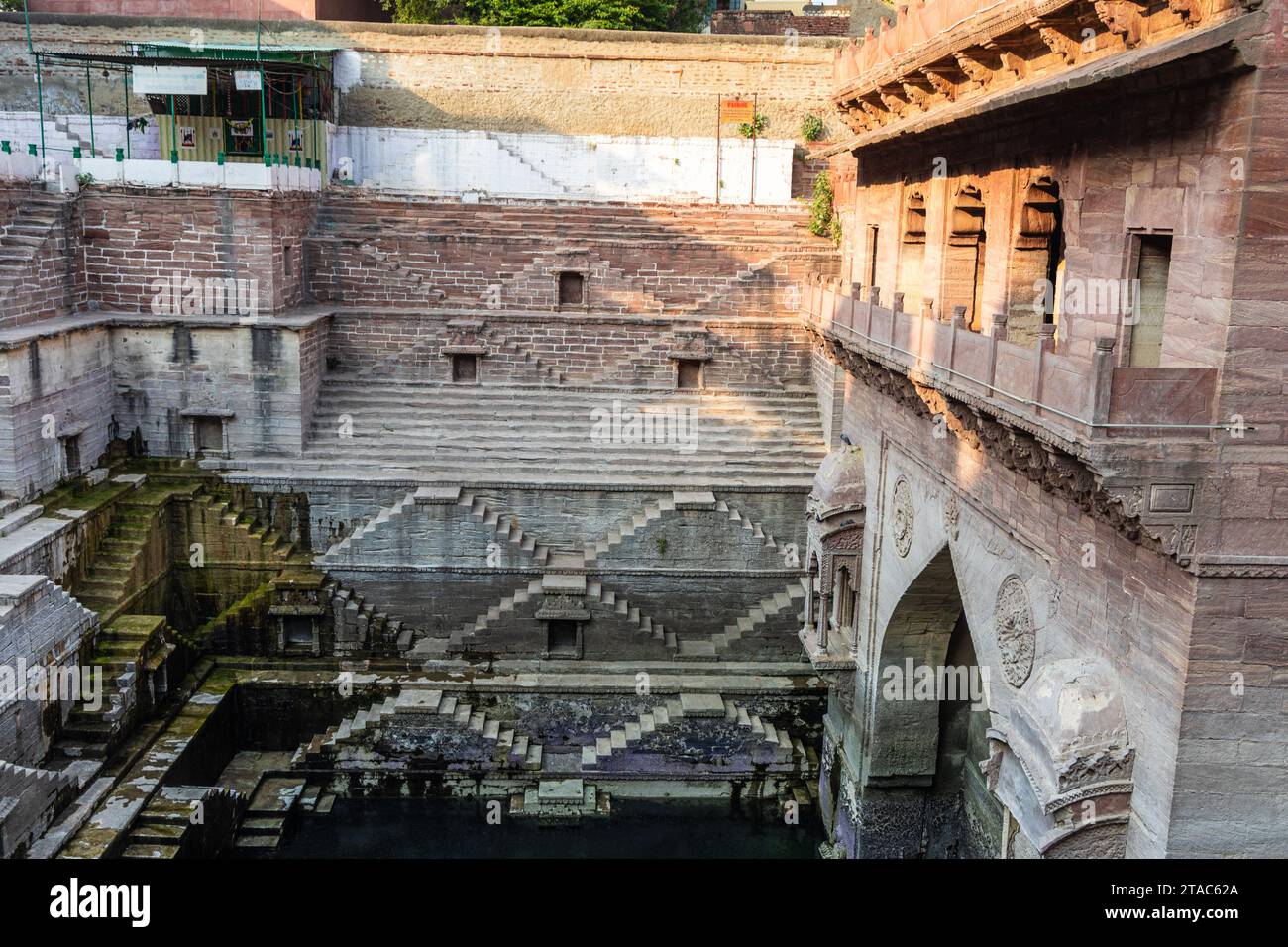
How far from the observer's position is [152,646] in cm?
1795

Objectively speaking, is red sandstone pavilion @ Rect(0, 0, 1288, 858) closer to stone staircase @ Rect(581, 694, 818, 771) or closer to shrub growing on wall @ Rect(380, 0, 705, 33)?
stone staircase @ Rect(581, 694, 818, 771)

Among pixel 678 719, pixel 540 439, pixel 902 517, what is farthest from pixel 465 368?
pixel 902 517

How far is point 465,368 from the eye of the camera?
23.5 m

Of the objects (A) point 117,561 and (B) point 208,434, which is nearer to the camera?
(A) point 117,561

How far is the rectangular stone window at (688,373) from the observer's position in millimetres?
23438

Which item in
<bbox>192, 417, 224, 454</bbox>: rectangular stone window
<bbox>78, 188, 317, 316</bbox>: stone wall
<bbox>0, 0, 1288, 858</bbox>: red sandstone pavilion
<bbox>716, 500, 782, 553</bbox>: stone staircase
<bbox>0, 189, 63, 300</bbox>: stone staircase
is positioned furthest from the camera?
<bbox>78, 188, 317, 316</bbox>: stone wall

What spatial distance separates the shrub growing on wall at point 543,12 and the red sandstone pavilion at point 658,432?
241 centimetres

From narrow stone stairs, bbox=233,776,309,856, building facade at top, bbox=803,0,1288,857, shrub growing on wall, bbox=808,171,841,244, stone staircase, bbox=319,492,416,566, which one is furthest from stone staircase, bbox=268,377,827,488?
building facade at top, bbox=803,0,1288,857

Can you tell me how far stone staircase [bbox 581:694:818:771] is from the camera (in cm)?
1783

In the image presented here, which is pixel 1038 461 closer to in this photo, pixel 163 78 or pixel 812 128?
pixel 812 128

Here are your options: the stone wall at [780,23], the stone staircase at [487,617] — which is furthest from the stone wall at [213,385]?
the stone wall at [780,23]

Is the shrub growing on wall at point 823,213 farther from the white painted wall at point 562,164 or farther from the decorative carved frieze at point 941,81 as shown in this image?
the decorative carved frieze at point 941,81

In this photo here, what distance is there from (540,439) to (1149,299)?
45.9 ft

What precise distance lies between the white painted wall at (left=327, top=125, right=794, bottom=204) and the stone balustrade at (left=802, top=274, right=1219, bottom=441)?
16396 millimetres
